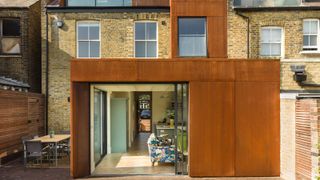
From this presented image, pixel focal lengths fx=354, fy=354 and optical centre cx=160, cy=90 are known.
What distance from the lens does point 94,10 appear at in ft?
55.7

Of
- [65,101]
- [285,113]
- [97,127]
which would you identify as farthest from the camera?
[65,101]

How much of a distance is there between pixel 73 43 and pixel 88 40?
72 centimetres

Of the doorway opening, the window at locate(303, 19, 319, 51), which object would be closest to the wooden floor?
the doorway opening

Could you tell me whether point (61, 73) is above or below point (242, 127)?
above

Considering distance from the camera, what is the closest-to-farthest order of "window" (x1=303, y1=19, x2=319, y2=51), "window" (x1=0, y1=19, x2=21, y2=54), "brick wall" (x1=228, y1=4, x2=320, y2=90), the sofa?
the sofa → "brick wall" (x1=228, y1=4, x2=320, y2=90) → "window" (x1=303, y1=19, x2=319, y2=51) → "window" (x1=0, y1=19, x2=21, y2=54)

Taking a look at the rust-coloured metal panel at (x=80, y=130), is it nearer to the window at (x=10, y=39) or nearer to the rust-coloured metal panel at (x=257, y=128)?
the rust-coloured metal panel at (x=257, y=128)

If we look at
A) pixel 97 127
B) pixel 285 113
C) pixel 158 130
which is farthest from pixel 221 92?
pixel 158 130

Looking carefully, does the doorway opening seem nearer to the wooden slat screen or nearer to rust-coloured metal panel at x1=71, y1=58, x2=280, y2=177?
rust-coloured metal panel at x1=71, y1=58, x2=280, y2=177

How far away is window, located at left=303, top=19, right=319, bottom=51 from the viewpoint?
55.7ft

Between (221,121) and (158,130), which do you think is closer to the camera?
(221,121)

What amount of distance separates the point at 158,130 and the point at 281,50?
7036 mm

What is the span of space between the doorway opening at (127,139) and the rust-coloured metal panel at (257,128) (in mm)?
1631

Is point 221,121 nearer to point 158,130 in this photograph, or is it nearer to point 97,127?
point 97,127

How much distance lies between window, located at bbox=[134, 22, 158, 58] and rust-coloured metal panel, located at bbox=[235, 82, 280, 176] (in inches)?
280
